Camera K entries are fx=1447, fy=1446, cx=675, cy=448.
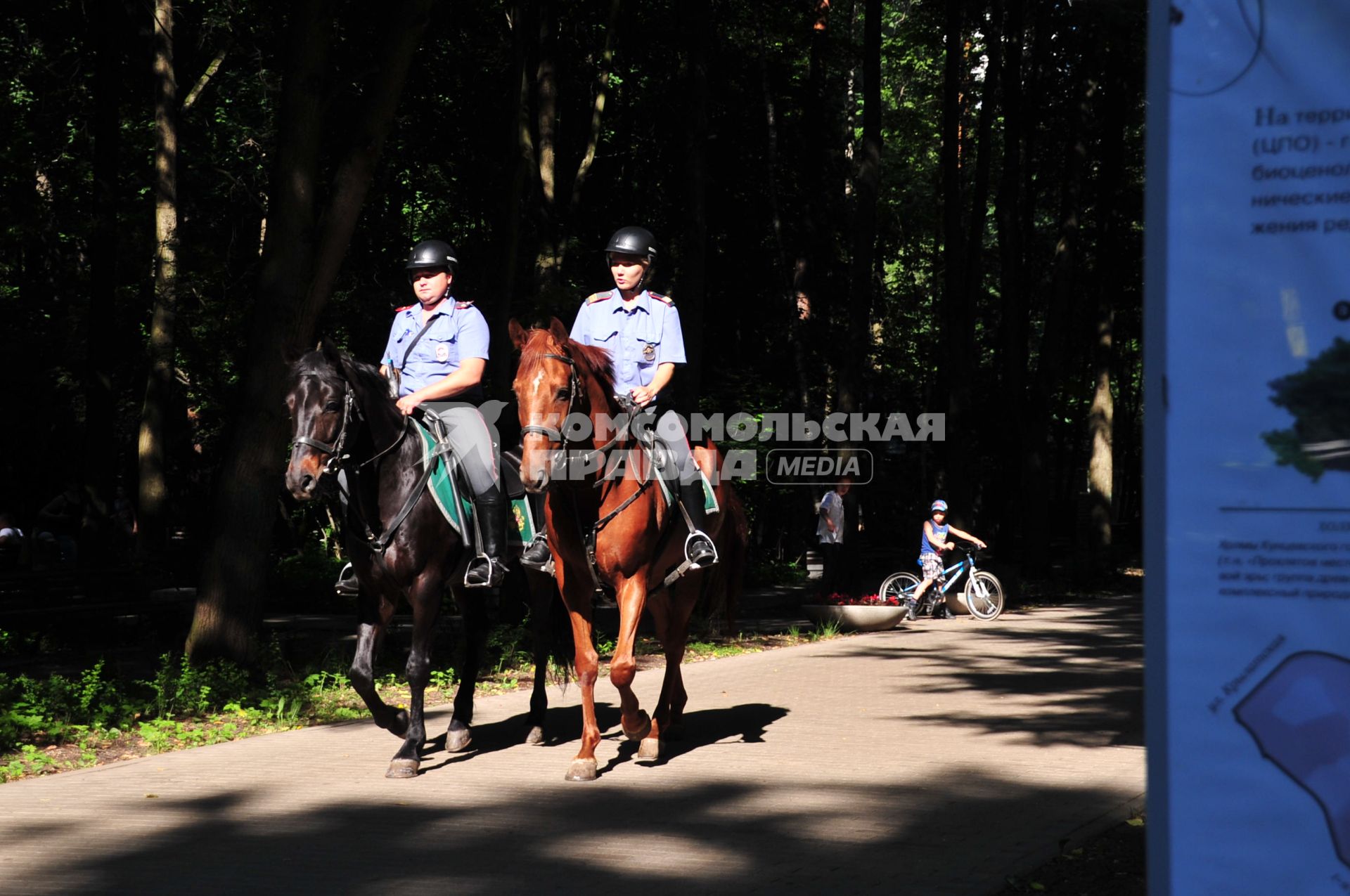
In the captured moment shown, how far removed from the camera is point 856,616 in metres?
21.2

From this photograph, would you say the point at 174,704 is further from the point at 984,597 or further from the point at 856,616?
the point at 984,597

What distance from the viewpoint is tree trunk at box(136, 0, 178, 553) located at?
1895cm

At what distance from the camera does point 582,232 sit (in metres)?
30.8

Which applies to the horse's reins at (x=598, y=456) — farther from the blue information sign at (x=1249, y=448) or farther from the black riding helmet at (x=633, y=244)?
the blue information sign at (x=1249, y=448)

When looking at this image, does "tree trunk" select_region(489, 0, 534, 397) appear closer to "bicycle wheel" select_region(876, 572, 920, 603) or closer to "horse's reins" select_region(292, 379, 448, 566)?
"horse's reins" select_region(292, 379, 448, 566)

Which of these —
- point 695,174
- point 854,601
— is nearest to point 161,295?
point 695,174

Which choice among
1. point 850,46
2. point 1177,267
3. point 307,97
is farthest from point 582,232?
point 1177,267

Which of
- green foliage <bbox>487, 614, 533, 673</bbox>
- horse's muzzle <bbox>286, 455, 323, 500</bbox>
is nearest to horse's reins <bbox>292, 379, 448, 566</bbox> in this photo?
horse's muzzle <bbox>286, 455, 323, 500</bbox>

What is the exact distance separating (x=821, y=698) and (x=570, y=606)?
4492 millimetres

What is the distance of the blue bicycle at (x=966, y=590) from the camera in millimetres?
24578

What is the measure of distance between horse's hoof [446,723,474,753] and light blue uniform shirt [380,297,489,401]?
2.30 meters

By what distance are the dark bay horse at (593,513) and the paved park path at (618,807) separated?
65cm

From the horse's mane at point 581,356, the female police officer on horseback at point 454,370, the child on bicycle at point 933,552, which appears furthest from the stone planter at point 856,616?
the horse's mane at point 581,356

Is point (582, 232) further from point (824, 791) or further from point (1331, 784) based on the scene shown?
point (1331, 784)
